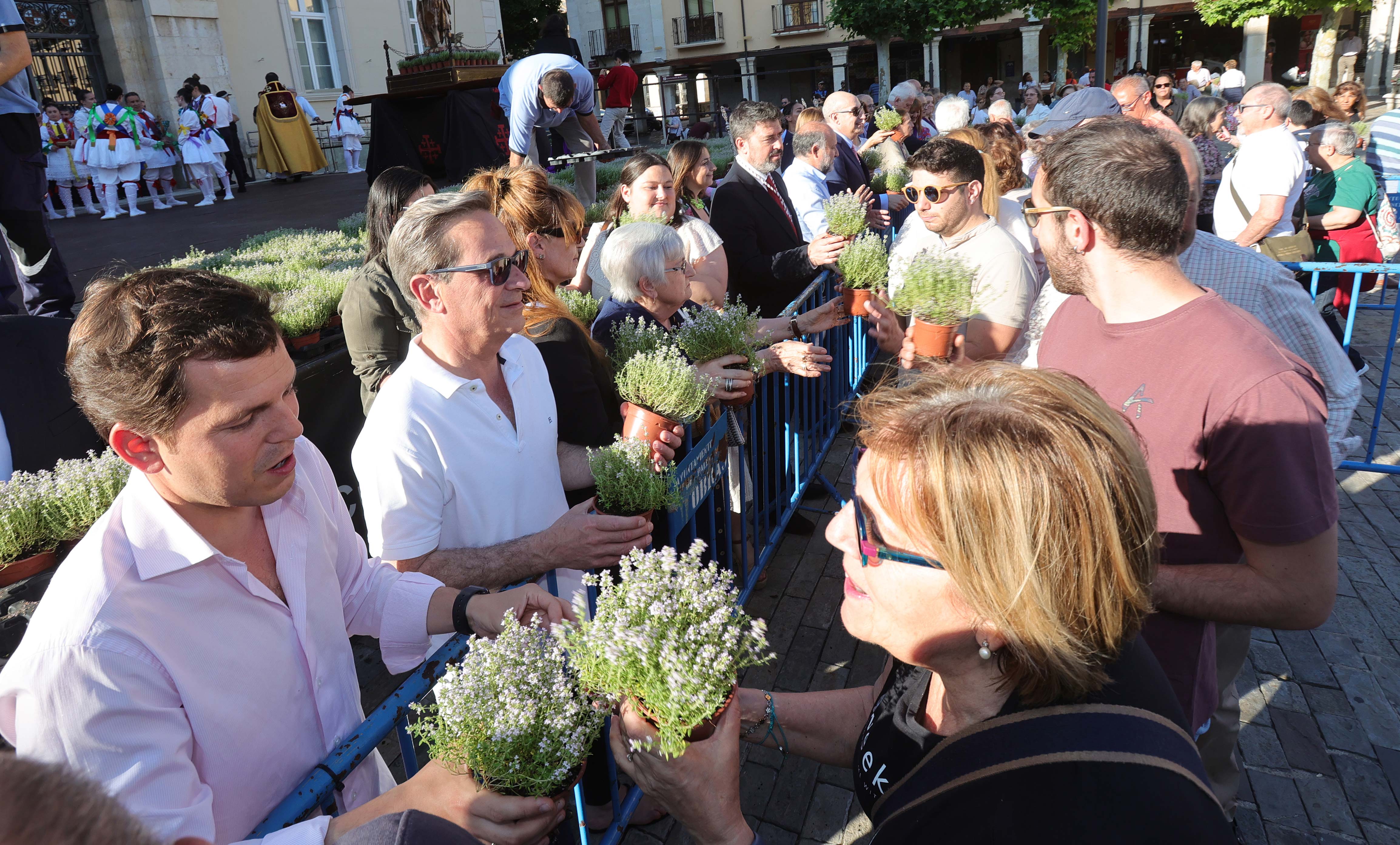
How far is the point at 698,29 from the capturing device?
46.6 meters

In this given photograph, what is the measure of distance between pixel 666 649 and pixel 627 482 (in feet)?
3.39

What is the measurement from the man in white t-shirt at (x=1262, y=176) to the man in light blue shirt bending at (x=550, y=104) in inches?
215

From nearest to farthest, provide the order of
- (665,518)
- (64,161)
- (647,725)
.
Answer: (647,725) < (665,518) < (64,161)

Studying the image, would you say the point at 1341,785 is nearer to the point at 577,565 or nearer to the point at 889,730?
the point at 889,730

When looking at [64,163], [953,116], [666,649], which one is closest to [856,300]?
[666,649]

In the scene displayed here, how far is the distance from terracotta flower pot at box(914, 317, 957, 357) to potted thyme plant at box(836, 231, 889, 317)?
0.72 m

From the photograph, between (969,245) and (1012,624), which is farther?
(969,245)

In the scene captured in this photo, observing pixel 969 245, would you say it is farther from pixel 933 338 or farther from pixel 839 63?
pixel 839 63

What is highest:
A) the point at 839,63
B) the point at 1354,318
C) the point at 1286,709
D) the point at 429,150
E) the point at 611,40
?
the point at 611,40

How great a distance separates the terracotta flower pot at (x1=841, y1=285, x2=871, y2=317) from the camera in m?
3.83

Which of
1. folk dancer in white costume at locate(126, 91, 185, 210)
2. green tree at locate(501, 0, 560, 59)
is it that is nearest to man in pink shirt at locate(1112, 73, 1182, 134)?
folk dancer in white costume at locate(126, 91, 185, 210)

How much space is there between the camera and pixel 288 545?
1.76m

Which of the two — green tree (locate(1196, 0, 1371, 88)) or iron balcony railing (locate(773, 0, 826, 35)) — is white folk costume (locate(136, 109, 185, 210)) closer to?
green tree (locate(1196, 0, 1371, 88))

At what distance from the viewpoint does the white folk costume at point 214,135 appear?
1528cm
